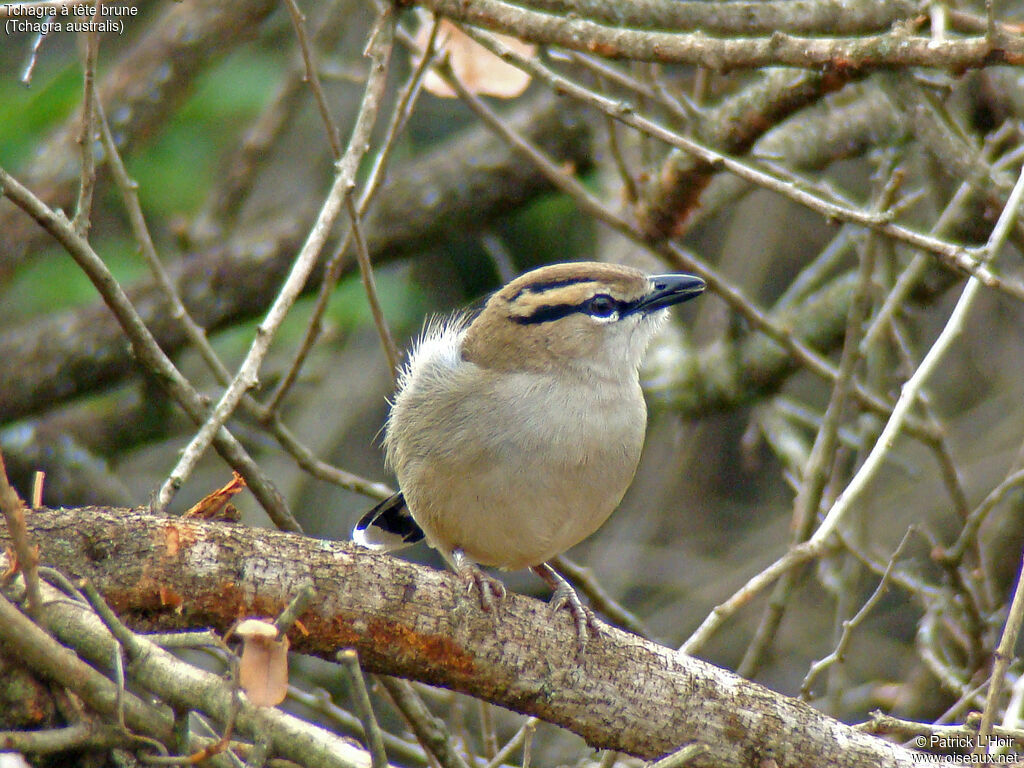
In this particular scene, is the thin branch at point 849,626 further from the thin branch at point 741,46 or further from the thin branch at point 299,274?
the thin branch at point 299,274

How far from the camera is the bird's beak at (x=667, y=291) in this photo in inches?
177

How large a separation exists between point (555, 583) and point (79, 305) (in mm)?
4588

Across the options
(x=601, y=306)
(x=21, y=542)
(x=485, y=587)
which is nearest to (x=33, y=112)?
(x=601, y=306)

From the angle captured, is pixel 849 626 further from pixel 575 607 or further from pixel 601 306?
pixel 601 306

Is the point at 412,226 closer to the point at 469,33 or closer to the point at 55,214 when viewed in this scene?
the point at 469,33

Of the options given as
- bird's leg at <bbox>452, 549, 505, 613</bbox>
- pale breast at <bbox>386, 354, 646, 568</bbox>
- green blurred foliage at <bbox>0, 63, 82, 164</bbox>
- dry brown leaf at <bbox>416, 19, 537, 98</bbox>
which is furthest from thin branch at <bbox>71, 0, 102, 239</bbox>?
green blurred foliage at <bbox>0, 63, 82, 164</bbox>

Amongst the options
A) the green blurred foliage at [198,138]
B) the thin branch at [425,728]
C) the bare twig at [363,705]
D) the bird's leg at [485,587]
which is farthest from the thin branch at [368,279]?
the green blurred foliage at [198,138]

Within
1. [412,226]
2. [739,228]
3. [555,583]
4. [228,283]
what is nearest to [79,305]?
[228,283]

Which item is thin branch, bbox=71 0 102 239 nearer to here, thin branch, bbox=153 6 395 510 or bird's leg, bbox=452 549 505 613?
thin branch, bbox=153 6 395 510

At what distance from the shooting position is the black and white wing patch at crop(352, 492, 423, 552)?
16.3 ft

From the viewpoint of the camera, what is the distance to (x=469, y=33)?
4.22 metres

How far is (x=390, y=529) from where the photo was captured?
5047mm

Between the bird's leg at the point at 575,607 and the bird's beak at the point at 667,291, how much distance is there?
1.22m

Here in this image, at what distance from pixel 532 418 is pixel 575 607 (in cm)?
81
